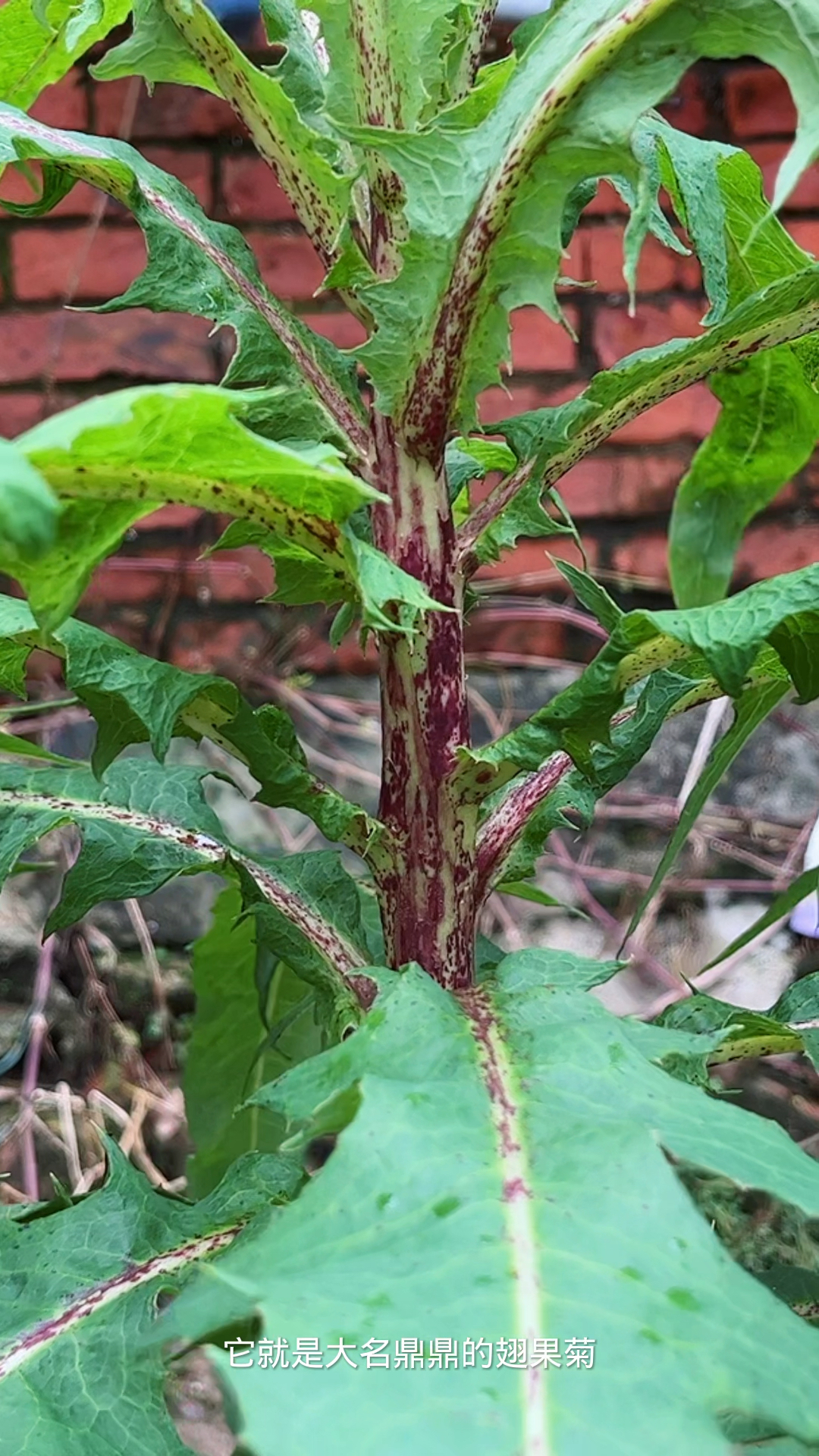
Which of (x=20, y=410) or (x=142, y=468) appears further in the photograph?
(x=20, y=410)

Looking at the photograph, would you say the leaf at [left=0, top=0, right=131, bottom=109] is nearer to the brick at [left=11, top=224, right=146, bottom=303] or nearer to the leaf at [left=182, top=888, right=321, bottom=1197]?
the leaf at [left=182, top=888, right=321, bottom=1197]

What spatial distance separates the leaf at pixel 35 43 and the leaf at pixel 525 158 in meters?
0.17

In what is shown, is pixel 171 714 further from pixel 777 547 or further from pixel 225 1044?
pixel 777 547

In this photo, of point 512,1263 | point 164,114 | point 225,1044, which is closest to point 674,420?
point 164,114

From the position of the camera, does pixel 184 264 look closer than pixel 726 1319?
No

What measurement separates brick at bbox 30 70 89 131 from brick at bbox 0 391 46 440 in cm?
26

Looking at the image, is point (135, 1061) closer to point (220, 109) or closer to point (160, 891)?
point (160, 891)

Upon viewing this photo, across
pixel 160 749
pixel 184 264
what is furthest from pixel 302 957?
pixel 184 264

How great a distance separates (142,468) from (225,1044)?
16.9 inches

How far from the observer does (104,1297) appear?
0.36m

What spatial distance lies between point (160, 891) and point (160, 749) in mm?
875

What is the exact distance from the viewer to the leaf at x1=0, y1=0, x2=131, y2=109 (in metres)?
0.42

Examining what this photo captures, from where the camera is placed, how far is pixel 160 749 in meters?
0.33

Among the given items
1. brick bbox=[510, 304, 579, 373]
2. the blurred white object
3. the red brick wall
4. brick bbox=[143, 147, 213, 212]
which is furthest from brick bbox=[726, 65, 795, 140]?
the blurred white object
